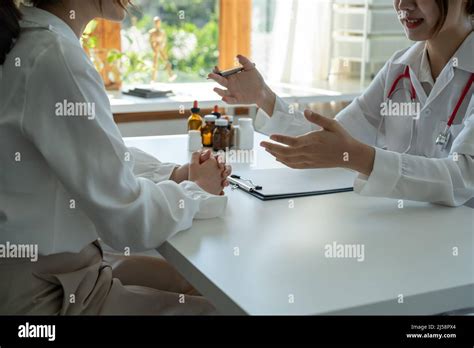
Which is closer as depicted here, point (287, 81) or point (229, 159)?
point (229, 159)

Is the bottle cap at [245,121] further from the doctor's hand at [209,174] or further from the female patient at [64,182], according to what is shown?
the female patient at [64,182]

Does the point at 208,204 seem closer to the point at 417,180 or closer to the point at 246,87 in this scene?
the point at 417,180

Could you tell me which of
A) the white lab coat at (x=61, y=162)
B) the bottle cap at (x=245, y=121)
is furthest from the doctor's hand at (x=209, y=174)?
the bottle cap at (x=245, y=121)

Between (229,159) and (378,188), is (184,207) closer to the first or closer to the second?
(378,188)

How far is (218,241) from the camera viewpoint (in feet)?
3.80

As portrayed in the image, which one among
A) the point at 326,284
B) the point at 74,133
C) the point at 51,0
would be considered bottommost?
the point at 326,284

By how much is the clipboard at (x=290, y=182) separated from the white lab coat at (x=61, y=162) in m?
0.34

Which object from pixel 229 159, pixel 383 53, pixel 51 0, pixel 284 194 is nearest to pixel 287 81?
pixel 383 53

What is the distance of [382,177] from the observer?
1360mm

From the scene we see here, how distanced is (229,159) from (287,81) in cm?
220

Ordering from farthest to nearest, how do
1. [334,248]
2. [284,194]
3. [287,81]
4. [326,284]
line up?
[287,81] < [284,194] < [334,248] < [326,284]

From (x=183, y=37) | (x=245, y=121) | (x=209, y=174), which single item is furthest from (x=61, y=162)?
(x=183, y=37)

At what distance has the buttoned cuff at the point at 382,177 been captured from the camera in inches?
53.4

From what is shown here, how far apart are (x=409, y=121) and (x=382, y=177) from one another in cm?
47
